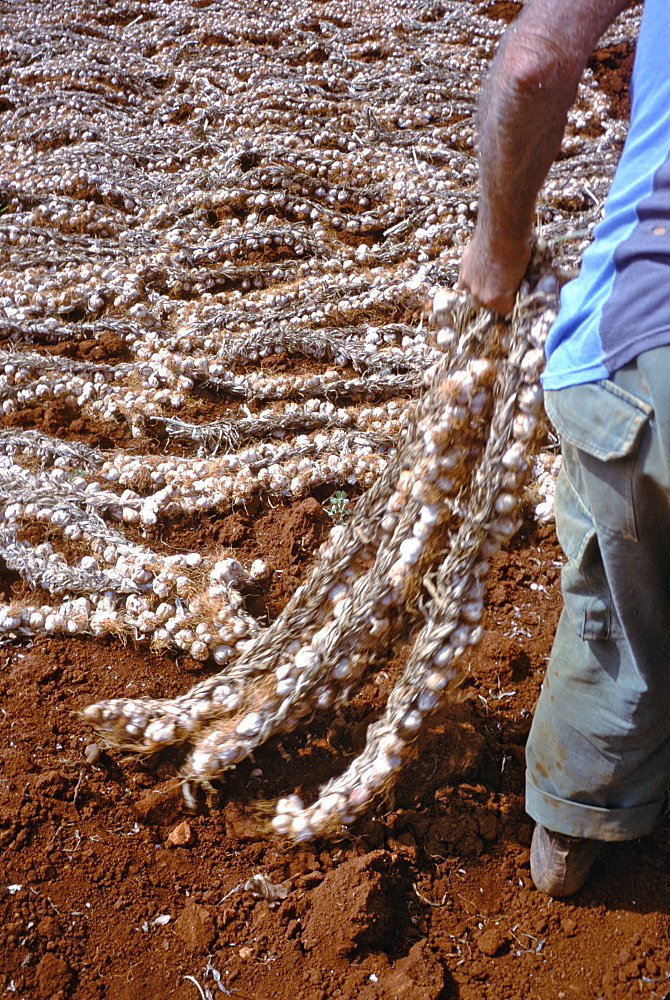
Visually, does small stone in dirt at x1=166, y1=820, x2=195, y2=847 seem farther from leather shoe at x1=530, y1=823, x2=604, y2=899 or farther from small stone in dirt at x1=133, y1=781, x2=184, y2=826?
leather shoe at x1=530, y1=823, x2=604, y2=899

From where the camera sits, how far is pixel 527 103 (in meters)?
1.11

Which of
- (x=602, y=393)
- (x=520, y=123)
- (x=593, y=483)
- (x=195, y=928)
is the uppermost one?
(x=520, y=123)

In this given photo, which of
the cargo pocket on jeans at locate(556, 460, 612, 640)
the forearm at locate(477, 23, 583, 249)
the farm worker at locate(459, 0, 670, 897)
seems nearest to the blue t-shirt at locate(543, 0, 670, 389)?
the farm worker at locate(459, 0, 670, 897)

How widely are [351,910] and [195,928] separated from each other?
1.21 ft

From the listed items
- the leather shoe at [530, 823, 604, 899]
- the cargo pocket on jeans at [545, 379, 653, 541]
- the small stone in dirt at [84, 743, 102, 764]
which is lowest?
the small stone in dirt at [84, 743, 102, 764]

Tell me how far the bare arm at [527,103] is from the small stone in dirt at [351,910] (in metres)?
1.41

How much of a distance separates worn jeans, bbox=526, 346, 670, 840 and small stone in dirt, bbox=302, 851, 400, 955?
401 mm

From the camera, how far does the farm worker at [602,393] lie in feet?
3.50

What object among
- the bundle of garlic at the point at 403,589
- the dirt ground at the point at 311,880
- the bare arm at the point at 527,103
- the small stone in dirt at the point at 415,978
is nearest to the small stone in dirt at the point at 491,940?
the dirt ground at the point at 311,880

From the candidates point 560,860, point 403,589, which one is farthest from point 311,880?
point 403,589

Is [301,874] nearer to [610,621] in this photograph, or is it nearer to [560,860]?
[560,860]

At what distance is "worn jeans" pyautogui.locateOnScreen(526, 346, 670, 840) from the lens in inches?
43.8

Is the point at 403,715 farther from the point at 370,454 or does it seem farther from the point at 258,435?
the point at 258,435

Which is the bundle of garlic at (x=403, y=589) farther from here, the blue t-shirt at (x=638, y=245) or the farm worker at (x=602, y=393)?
the blue t-shirt at (x=638, y=245)
